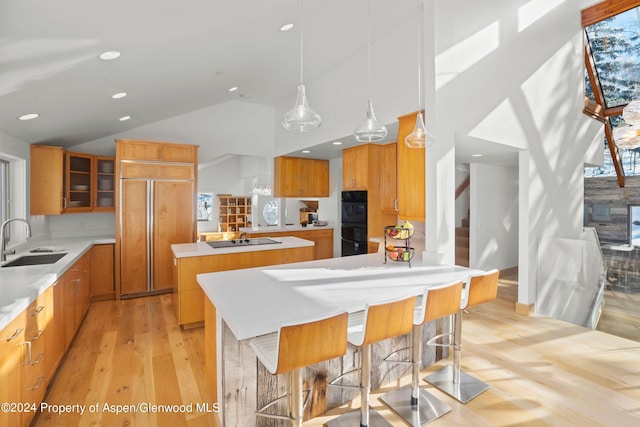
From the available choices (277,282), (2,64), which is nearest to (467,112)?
(277,282)

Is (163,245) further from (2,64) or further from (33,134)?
(2,64)

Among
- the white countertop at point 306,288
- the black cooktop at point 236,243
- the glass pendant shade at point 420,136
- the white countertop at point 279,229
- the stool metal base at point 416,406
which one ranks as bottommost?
the stool metal base at point 416,406

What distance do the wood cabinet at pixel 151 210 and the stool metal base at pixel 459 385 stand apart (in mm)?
3823

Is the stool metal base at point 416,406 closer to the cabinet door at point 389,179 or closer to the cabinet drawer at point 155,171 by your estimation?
the cabinet door at point 389,179

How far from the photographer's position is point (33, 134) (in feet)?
11.4

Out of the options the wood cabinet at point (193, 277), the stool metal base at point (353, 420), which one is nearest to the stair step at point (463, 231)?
the wood cabinet at point (193, 277)

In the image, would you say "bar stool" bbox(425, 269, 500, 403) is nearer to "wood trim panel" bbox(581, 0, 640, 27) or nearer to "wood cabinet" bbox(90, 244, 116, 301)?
"wood cabinet" bbox(90, 244, 116, 301)

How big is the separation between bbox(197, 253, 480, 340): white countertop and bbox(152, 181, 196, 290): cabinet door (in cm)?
272

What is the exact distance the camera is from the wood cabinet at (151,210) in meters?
4.35

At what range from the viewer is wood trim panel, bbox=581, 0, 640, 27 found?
14.0 feet

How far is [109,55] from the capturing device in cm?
222

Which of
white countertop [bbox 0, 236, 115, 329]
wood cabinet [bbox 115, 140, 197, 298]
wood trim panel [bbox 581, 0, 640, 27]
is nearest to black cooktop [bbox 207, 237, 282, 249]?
wood cabinet [bbox 115, 140, 197, 298]

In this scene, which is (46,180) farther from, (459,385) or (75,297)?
(459,385)

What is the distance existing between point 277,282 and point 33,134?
3505 millimetres
